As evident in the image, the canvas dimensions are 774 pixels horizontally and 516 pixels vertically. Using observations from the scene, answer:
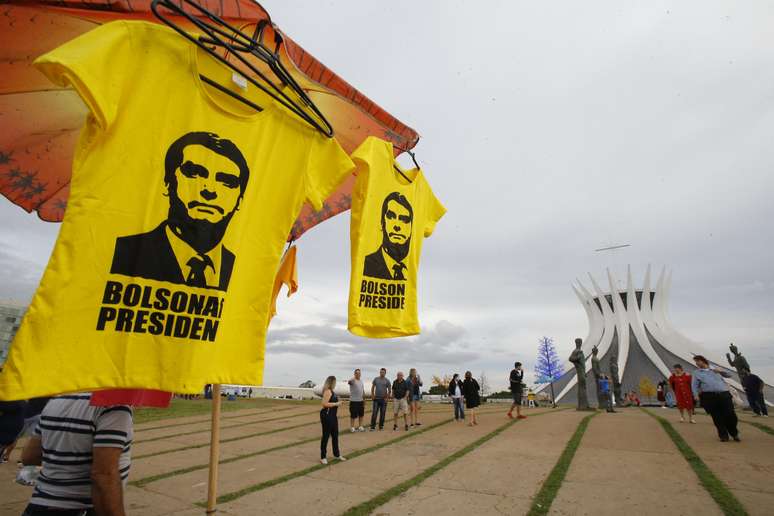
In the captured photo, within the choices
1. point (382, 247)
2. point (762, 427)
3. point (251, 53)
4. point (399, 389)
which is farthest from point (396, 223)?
point (762, 427)

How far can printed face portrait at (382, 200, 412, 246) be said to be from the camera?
4309mm

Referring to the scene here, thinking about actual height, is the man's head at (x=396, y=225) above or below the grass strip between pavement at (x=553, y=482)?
above

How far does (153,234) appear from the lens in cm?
217

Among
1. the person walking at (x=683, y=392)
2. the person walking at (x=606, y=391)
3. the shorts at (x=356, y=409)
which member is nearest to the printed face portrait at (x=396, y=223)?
the shorts at (x=356, y=409)

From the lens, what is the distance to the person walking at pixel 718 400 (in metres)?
8.10

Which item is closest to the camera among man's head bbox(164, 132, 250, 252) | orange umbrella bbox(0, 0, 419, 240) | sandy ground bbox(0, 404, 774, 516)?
man's head bbox(164, 132, 250, 252)

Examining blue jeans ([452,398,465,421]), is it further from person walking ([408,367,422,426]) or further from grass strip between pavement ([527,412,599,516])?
grass strip between pavement ([527,412,599,516])

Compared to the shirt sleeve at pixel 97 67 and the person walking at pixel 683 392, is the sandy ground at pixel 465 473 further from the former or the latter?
the shirt sleeve at pixel 97 67

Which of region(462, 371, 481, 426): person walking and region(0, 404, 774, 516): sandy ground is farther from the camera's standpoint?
region(462, 371, 481, 426): person walking

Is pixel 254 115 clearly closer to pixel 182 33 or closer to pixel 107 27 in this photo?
pixel 182 33

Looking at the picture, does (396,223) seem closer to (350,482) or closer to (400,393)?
(350,482)

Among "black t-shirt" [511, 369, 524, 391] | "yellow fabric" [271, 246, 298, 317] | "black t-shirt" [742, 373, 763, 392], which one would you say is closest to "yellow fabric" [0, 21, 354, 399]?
"yellow fabric" [271, 246, 298, 317]

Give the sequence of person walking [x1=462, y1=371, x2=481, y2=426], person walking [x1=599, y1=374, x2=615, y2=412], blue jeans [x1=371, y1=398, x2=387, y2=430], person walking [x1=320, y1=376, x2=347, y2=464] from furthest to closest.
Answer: person walking [x1=599, y1=374, x2=615, y2=412], person walking [x1=462, y1=371, x2=481, y2=426], blue jeans [x1=371, y1=398, x2=387, y2=430], person walking [x1=320, y1=376, x2=347, y2=464]

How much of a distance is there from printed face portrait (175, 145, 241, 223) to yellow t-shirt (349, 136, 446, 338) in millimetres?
1555
